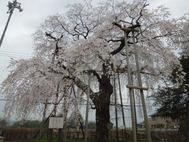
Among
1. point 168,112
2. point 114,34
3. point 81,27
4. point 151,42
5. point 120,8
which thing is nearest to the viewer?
point 151,42

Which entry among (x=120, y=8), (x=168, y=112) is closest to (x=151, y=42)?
(x=120, y=8)

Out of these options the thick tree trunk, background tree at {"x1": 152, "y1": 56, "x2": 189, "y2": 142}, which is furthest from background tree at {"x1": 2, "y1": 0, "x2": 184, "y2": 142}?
background tree at {"x1": 152, "y1": 56, "x2": 189, "y2": 142}

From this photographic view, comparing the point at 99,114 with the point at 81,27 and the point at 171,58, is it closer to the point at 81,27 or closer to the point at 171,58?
the point at 171,58

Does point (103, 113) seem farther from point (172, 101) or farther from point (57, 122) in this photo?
point (172, 101)

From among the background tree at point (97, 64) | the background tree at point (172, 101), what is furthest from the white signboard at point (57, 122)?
the background tree at point (172, 101)

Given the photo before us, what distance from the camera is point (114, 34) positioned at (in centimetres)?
898

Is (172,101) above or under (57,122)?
above

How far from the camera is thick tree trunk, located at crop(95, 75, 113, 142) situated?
694 centimetres

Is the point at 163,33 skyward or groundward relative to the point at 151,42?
skyward

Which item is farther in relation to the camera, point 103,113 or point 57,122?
point 103,113

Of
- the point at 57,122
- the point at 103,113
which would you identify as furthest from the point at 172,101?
the point at 57,122

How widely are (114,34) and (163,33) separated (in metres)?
2.62

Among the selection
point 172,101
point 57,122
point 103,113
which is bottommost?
point 57,122

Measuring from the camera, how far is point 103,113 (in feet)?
23.7
